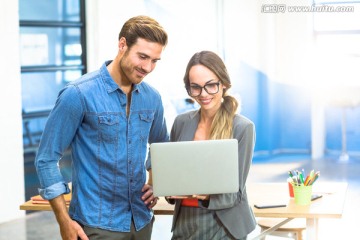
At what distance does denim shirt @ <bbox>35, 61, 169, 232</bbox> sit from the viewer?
241cm

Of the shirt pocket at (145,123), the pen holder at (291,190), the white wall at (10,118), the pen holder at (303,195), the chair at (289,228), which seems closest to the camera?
the shirt pocket at (145,123)

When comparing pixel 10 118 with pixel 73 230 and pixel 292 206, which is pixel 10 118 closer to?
pixel 292 206

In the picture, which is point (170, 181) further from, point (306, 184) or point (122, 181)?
point (306, 184)

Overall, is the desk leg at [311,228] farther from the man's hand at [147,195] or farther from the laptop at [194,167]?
the man's hand at [147,195]

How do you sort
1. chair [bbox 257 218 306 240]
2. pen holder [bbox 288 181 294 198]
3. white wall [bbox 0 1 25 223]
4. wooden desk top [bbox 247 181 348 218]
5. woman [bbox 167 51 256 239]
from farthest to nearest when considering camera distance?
white wall [bbox 0 1 25 223]
chair [bbox 257 218 306 240]
pen holder [bbox 288 181 294 198]
wooden desk top [bbox 247 181 348 218]
woman [bbox 167 51 256 239]

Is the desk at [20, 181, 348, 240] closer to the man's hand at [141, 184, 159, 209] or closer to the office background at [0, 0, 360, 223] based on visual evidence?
the man's hand at [141, 184, 159, 209]

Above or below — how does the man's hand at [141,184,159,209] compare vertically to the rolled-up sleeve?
below

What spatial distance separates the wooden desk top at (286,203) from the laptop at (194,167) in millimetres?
531

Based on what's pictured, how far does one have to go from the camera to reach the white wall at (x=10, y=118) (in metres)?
6.09

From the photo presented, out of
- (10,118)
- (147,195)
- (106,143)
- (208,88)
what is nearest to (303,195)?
(208,88)

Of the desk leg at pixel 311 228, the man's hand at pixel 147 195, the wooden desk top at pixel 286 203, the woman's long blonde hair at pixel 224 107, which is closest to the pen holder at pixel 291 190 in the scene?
the wooden desk top at pixel 286 203

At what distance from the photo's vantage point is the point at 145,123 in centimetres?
257

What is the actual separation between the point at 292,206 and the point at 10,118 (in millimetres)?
3560

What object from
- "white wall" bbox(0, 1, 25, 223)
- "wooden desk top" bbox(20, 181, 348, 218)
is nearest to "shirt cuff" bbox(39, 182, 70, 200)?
"wooden desk top" bbox(20, 181, 348, 218)
